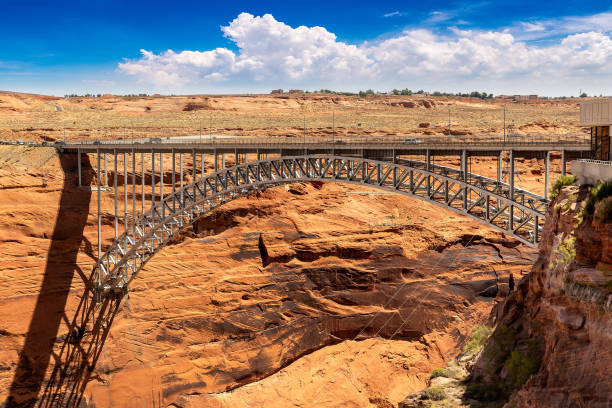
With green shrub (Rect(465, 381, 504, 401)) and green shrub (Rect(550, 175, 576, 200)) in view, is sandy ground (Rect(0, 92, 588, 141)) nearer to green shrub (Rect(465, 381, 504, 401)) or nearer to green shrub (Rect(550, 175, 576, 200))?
green shrub (Rect(550, 175, 576, 200))

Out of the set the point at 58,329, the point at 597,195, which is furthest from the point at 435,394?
the point at 58,329

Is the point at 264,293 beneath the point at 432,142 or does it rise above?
beneath

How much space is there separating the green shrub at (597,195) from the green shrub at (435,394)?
302 inches

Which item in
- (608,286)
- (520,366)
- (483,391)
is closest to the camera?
(608,286)

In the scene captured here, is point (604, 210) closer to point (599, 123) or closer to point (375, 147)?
point (599, 123)

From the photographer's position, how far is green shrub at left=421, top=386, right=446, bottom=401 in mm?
18562

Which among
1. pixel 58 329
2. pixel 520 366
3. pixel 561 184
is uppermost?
pixel 561 184

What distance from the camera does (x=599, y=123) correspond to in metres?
18.2

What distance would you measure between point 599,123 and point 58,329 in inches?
988

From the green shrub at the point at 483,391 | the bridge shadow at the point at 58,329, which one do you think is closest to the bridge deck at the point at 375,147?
the bridge shadow at the point at 58,329

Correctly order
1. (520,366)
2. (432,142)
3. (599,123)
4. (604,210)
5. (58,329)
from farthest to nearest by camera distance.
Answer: (58,329) < (432,142) < (599,123) < (520,366) < (604,210)

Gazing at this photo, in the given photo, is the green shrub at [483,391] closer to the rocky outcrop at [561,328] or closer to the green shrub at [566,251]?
the rocky outcrop at [561,328]

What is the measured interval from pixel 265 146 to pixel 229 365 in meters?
12.1

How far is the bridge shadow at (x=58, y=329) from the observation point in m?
26.8
